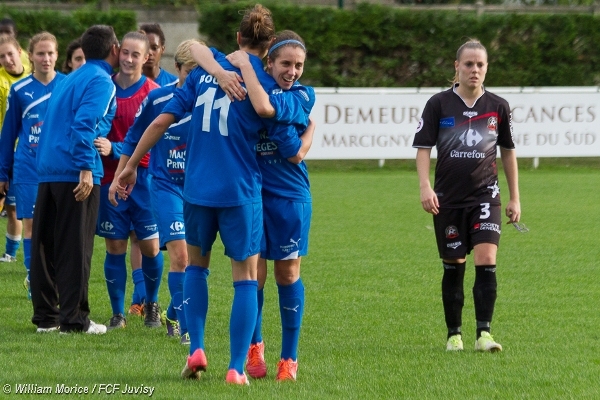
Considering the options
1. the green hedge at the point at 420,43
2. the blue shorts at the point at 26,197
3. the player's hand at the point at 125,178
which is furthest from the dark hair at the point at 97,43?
the green hedge at the point at 420,43

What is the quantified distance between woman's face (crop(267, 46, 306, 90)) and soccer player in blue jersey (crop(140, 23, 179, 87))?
261 centimetres

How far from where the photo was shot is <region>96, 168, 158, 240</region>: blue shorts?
765 cm

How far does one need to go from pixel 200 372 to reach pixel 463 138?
7.55 feet

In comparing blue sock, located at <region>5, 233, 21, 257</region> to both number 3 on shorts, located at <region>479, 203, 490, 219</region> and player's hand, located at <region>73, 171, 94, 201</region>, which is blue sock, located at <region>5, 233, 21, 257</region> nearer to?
player's hand, located at <region>73, 171, 94, 201</region>

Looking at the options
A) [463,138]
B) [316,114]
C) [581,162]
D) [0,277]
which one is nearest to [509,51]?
[581,162]

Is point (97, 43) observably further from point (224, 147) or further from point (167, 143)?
point (224, 147)

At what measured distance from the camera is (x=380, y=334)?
23.4 ft

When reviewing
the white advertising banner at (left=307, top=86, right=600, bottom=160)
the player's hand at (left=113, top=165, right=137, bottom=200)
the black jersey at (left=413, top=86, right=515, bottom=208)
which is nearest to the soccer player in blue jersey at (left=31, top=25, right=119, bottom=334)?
→ the player's hand at (left=113, top=165, right=137, bottom=200)

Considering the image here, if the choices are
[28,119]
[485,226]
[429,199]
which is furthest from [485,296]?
[28,119]

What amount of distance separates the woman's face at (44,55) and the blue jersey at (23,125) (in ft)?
0.50

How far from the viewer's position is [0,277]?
993 cm

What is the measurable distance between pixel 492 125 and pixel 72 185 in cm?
283

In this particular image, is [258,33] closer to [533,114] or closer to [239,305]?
[239,305]

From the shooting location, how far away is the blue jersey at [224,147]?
17.1 ft
